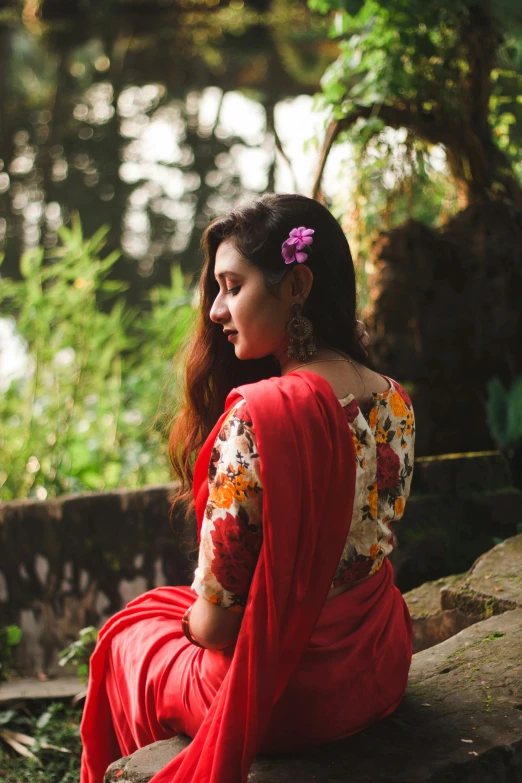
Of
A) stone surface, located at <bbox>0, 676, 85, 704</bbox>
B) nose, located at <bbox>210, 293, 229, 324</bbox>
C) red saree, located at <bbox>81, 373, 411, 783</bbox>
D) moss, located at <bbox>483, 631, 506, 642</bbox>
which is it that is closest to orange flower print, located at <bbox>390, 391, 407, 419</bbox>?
red saree, located at <bbox>81, 373, 411, 783</bbox>

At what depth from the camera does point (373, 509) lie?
1485 mm

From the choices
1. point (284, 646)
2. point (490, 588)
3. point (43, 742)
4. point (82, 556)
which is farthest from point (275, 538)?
point (82, 556)

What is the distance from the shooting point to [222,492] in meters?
1.29

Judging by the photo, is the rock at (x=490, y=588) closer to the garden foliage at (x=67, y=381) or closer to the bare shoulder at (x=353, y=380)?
the bare shoulder at (x=353, y=380)

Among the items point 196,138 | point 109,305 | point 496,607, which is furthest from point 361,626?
point 196,138

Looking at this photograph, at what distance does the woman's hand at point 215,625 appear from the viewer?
134 centimetres

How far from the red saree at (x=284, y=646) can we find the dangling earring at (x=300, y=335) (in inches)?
5.8

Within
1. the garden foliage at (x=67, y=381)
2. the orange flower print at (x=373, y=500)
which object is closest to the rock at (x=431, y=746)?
the orange flower print at (x=373, y=500)

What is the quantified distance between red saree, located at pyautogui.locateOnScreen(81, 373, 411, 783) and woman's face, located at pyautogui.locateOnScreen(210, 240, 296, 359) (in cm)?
17

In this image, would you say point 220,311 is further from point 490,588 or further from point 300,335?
point 490,588

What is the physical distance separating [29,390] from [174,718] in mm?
2602

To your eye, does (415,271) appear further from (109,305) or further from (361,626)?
(109,305)

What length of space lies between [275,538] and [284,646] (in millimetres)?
203

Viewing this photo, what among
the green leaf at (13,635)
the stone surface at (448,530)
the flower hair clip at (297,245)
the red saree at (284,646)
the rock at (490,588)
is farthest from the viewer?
the green leaf at (13,635)
